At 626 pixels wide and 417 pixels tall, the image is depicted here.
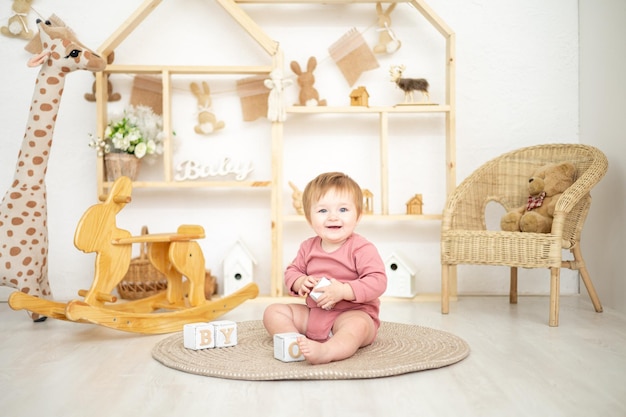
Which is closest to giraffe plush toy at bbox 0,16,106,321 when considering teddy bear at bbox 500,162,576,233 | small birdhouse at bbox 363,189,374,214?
small birdhouse at bbox 363,189,374,214

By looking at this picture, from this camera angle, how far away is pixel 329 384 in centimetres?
176

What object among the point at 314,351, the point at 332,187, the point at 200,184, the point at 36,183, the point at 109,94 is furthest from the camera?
the point at 109,94

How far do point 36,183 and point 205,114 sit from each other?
1141 mm

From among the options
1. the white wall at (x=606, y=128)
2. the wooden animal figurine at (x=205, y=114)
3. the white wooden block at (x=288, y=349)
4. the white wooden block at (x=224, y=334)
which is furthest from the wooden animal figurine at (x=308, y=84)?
the white wooden block at (x=288, y=349)

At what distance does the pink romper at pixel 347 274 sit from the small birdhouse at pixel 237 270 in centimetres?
135

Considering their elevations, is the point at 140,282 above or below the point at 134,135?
below

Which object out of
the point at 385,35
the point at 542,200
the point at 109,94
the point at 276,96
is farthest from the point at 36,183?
the point at 542,200

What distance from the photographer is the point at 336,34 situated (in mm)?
3725

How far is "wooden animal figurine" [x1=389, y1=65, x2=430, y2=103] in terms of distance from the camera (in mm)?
3447

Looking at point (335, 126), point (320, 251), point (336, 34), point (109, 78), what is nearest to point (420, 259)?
point (335, 126)

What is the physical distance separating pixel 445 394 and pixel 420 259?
2065 mm

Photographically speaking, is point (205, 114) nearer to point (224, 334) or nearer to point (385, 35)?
point (385, 35)

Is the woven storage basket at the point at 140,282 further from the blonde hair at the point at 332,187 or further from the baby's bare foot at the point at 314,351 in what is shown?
the baby's bare foot at the point at 314,351

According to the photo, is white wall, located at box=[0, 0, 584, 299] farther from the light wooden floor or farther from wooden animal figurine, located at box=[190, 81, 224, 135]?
the light wooden floor
